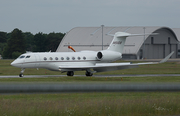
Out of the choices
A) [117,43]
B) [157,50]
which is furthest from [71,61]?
[157,50]

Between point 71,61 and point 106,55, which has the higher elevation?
point 106,55

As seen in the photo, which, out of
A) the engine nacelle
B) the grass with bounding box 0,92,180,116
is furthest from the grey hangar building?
the grass with bounding box 0,92,180,116

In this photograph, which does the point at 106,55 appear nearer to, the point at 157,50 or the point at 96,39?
the point at 96,39

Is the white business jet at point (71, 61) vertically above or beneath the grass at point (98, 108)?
above

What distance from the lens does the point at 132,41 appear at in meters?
91.7

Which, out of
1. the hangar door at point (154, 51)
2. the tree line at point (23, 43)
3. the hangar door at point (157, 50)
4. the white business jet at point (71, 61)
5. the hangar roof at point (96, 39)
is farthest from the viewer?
the tree line at point (23, 43)

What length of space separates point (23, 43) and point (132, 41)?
46032mm

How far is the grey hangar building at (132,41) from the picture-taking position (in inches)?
3582

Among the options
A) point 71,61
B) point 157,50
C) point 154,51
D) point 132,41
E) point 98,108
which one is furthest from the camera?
point 157,50

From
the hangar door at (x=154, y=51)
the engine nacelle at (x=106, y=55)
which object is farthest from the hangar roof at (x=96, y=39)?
the engine nacelle at (x=106, y=55)

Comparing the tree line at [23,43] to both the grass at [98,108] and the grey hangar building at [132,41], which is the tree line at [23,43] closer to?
the grey hangar building at [132,41]

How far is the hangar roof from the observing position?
298 ft

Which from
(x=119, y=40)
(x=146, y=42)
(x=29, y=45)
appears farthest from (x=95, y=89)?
(x=29, y=45)

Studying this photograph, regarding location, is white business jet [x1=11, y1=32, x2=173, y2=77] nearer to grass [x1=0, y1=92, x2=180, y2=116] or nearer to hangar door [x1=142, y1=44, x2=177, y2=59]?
grass [x1=0, y1=92, x2=180, y2=116]
